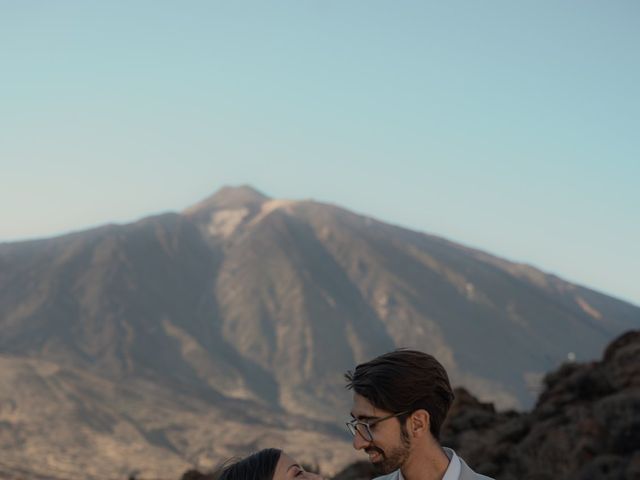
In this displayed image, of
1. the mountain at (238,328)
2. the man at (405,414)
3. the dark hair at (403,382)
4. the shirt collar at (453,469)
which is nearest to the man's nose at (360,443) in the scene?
the man at (405,414)

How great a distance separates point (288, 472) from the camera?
2.82 metres

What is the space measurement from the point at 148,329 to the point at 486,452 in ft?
416

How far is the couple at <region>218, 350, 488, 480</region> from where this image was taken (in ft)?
10.1

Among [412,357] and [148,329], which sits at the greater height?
[412,357]

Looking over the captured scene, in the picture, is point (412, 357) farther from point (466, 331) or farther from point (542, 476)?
point (466, 331)

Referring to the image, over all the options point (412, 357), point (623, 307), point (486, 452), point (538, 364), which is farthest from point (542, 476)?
point (623, 307)

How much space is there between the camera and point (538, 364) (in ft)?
470

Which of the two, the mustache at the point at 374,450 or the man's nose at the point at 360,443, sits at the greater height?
the man's nose at the point at 360,443

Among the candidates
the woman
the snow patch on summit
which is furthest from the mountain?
the woman

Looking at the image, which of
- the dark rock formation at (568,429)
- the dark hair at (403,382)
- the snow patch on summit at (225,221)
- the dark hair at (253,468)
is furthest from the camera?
the snow patch on summit at (225,221)

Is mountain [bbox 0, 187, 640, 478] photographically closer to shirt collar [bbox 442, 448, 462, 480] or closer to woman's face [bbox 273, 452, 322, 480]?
shirt collar [bbox 442, 448, 462, 480]

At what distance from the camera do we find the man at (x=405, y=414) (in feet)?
10.1

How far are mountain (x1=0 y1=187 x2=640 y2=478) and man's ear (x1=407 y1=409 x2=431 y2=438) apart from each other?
72.7m

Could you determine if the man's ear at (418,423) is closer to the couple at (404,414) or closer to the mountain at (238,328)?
the couple at (404,414)
